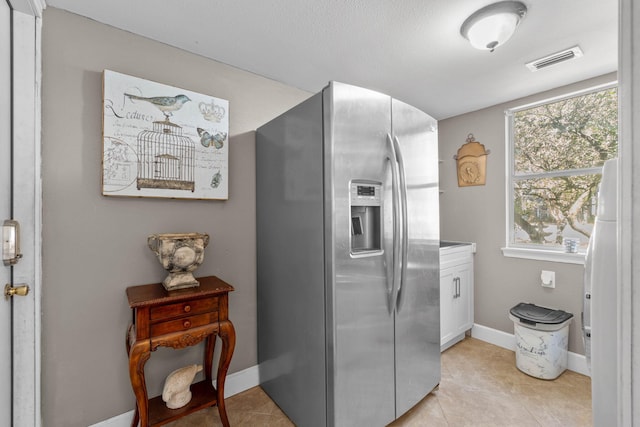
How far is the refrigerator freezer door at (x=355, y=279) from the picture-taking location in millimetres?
1439

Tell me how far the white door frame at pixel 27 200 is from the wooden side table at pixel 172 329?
0.40 meters

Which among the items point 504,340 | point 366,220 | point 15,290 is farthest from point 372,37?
point 504,340

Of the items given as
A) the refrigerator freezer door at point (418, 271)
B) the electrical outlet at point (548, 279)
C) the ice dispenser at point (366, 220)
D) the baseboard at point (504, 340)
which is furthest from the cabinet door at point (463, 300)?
the ice dispenser at point (366, 220)

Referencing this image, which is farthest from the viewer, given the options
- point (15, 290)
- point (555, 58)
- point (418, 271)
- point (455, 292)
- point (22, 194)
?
point (455, 292)

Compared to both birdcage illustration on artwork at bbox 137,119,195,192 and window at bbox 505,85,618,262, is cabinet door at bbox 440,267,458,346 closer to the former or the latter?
window at bbox 505,85,618,262

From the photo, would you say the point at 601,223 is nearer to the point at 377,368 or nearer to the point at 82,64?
the point at 377,368

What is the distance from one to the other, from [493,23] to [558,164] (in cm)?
170

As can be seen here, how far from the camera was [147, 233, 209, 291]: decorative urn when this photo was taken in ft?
5.09

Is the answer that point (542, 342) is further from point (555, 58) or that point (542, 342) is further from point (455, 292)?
point (555, 58)

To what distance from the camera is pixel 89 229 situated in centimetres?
158

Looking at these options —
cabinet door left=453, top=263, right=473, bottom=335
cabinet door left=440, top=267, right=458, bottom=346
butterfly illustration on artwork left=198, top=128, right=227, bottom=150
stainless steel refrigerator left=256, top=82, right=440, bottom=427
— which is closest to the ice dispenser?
stainless steel refrigerator left=256, top=82, right=440, bottom=427

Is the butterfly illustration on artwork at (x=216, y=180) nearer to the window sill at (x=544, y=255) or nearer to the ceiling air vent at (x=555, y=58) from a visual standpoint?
the ceiling air vent at (x=555, y=58)

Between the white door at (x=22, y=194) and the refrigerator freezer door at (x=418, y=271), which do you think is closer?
the white door at (x=22, y=194)

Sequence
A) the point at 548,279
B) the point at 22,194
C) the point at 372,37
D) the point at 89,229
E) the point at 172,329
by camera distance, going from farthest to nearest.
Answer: the point at 548,279, the point at 372,37, the point at 89,229, the point at 172,329, the point at 22,194
